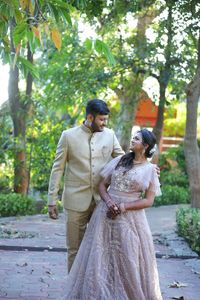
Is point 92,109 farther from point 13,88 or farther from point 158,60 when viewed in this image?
point 13,88

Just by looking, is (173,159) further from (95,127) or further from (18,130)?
(95,127)

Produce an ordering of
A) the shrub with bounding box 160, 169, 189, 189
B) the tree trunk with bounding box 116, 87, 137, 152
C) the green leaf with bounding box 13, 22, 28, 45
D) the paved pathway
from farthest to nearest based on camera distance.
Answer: the shrub with bounding box 160, 169, 189, 189, the tree trunk with bounding box 116, 87, 137, 152, the paved pathway, the green leaf with bounding box 13, 22, 28, 45

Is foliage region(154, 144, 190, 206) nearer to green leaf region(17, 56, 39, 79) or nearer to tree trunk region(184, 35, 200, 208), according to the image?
tree trunk region(184, 35, 200, 208)

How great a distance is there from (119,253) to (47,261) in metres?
2.66

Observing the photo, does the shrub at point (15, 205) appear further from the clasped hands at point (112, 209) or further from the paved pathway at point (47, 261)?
the clasped hands at point (112, 209)

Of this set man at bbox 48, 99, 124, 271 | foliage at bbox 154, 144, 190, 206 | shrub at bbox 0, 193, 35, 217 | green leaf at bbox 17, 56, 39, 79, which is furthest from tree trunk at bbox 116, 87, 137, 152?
green leaf at bbox 17, 56, 39, 79

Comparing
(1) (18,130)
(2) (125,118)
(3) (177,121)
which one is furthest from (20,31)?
(3) (177,121)

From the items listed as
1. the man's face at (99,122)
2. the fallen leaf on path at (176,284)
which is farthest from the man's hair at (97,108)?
the fallen leaf on path at (176,284)

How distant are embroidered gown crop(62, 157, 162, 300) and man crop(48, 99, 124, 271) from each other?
182 mm

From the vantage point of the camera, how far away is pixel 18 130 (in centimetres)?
1400

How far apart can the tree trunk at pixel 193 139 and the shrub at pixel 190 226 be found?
2.98 ft

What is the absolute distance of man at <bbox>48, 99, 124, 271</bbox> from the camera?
4.83m

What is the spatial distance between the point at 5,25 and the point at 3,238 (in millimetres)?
5231

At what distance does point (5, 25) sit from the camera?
3.85m
